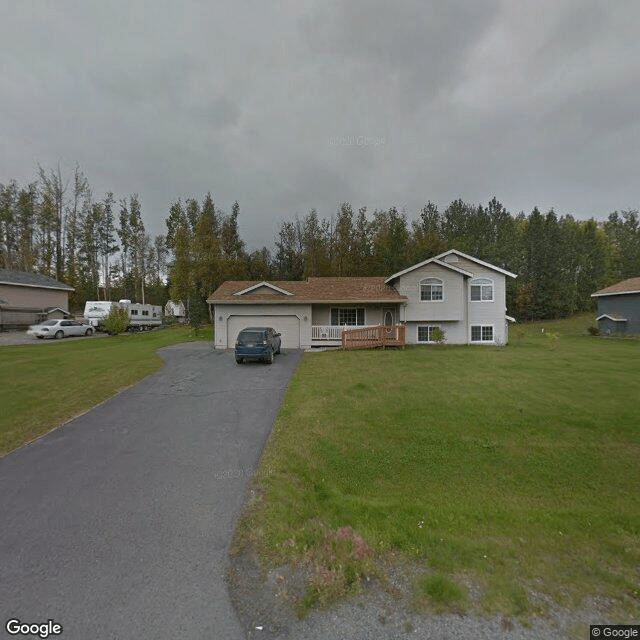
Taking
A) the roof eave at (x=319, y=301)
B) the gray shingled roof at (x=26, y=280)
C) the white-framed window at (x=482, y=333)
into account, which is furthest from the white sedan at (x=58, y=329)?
the white-framed window at (x=482, y=333)

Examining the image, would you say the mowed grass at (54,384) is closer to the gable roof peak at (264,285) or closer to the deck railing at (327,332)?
the gable roof peak at (264,285)

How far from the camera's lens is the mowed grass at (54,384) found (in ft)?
24.3

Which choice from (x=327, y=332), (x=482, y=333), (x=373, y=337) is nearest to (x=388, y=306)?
(x=373, y=337)

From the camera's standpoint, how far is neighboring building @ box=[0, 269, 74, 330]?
3038 centimetres

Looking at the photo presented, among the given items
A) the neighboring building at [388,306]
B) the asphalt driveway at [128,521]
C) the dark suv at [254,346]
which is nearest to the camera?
the asphalt driveway at [128,521]

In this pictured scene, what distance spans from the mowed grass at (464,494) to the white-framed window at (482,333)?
1178cm

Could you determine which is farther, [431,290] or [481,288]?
[481,288]

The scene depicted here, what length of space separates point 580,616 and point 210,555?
331 centimetres

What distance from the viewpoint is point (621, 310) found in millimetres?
29438

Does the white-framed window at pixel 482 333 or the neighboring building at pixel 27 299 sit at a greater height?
the neighboring building at pixel 27 299

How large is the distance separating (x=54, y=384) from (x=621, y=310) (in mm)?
40757

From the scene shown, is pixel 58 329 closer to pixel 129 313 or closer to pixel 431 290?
pixel 129 313

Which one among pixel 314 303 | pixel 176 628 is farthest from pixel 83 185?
pixel 176 628

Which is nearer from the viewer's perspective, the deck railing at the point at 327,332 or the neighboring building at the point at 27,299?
the deck railing at the point at 327,332
